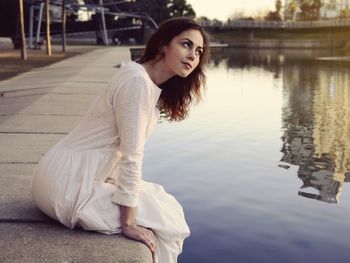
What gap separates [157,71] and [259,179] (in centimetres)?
452

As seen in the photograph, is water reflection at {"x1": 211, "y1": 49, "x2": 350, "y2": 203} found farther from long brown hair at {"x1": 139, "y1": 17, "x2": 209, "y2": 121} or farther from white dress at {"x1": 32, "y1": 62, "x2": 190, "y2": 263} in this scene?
white dress at {"x1": 32, "y1": 62, "x2": 190, "y2": 263}

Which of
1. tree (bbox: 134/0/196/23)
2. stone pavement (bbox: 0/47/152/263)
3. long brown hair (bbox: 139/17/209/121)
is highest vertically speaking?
tree (bbox: 134/0/196/23)

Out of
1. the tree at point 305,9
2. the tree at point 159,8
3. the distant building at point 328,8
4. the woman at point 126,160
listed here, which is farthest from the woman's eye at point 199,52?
the distant building at point 328,8

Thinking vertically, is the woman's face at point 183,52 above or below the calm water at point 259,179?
above

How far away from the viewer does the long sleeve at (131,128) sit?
3018 millimetres

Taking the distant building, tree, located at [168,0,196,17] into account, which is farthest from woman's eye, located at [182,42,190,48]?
the distant building

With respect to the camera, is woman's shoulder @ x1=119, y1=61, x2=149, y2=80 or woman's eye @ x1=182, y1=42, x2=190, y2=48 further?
woman's eye @ x1=182, y1=42, x2=190, y2=48

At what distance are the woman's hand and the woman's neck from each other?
0.82 metres

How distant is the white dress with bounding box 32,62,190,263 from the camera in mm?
3047

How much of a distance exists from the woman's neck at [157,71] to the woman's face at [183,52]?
39mm

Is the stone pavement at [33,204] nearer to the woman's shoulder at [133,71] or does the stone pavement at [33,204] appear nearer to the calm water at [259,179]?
the woman's shoulder at [133,71]

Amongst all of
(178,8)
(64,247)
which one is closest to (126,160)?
(64,247)

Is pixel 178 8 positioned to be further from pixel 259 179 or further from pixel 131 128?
pixel 131 128

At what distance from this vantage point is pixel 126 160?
306cm
